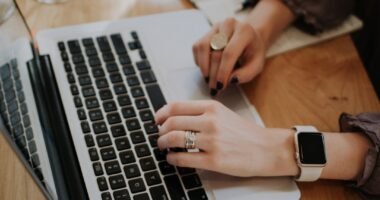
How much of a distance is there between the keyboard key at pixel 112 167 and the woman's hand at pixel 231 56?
0.22m

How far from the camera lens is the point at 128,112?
0.80 metres

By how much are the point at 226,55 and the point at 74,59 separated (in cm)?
26

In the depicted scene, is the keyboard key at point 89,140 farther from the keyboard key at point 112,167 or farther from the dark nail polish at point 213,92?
the dark nail polish at point 213,92

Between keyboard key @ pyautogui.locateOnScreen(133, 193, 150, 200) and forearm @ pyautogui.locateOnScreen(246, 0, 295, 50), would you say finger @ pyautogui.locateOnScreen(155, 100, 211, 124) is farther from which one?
forearm @ pyautogui.locateOnScreen(246, 0, 295, 50)

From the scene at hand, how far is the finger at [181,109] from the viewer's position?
75 cm

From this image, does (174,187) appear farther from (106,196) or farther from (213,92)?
(213,92)

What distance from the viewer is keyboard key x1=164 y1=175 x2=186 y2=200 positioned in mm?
693

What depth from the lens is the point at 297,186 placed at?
741mm

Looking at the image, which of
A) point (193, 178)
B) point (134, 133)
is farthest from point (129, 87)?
point (193, 178)

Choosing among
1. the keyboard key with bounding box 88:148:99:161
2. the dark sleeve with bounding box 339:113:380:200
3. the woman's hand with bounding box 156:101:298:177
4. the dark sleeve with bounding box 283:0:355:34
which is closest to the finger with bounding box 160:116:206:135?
the woman's hand with bounding box 156:101:298:177

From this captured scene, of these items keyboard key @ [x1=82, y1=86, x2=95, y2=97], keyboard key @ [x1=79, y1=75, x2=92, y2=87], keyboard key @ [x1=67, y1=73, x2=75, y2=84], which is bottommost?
keyboard key @ [x1=82, y1=86, x2=95, y2=97]

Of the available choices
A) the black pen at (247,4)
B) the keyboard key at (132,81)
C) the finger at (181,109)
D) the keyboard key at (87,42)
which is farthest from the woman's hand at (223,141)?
the black pen at (247,4)

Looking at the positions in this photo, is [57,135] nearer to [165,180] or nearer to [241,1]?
[165,180]

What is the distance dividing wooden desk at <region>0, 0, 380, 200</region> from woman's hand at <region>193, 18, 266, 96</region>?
36mm
